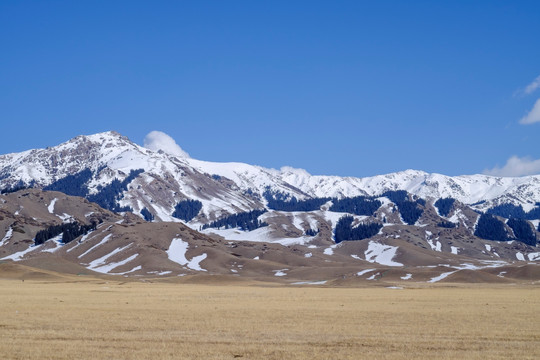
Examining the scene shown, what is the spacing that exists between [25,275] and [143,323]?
118 metres

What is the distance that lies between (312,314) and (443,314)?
11873 millimetres

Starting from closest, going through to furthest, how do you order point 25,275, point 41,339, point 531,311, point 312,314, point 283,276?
point 41,339 < point 312,314 < point 531,311 < point 25,275 < point 283,276

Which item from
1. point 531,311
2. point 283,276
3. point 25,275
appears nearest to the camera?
point 531,311

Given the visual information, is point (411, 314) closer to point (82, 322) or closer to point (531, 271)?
point (82, 322)

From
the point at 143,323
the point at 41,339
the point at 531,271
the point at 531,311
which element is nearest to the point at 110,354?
the point at 41,339

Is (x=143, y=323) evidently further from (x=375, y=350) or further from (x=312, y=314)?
(x=375, y=350)

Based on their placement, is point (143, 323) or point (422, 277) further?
point (422, 277)

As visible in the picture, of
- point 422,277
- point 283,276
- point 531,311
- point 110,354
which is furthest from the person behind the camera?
point 283,276

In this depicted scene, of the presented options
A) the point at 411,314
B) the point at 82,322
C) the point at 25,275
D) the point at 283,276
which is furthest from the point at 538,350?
the point at 283,276

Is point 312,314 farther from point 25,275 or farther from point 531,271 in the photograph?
point 531,271

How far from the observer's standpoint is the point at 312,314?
175ft

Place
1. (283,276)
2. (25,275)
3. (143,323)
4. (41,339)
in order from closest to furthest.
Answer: (41,339)
(143,323)
(25,275)
(283,276)

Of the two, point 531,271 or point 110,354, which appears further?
point 531,271

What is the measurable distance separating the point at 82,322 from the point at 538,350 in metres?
30.9
